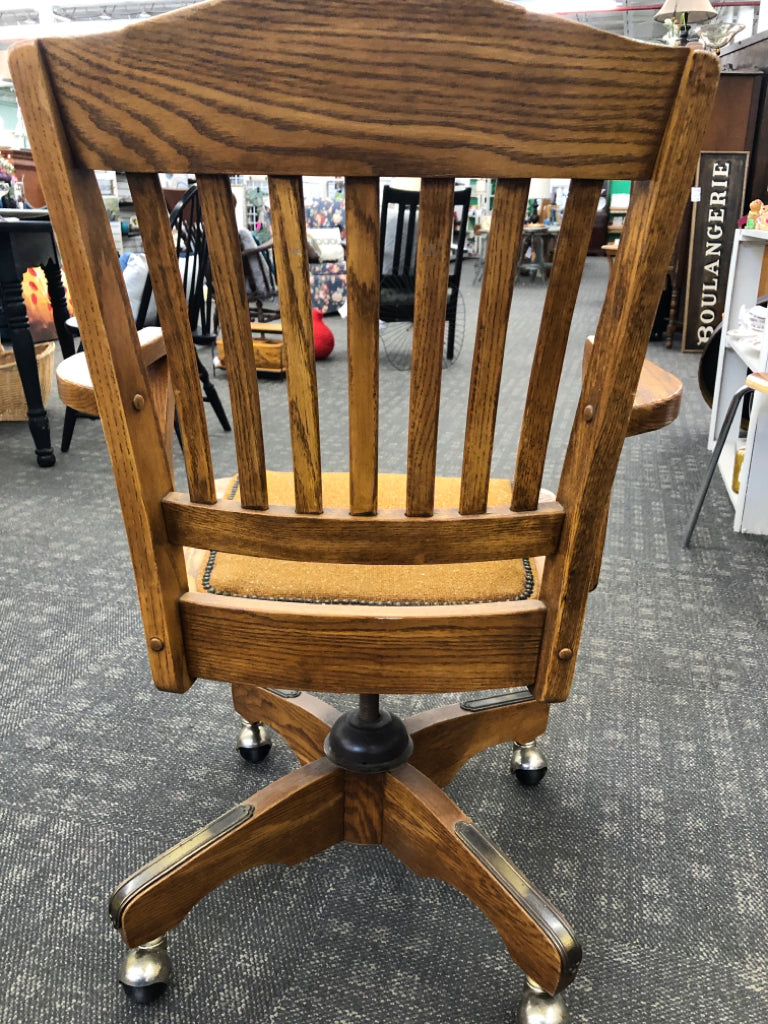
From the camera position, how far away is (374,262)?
1.96ft

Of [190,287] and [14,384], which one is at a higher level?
[190,287]

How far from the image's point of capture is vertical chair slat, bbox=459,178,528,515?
23.3 inches

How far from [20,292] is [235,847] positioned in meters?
2.23

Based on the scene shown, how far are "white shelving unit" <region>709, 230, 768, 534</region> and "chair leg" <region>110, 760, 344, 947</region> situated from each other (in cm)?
163

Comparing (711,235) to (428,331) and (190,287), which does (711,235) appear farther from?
(428,331)

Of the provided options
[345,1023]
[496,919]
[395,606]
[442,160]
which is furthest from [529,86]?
[345,1023]

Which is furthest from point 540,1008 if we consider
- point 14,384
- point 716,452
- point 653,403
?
point 14,384

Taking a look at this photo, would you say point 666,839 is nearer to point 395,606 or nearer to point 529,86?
point 395,606

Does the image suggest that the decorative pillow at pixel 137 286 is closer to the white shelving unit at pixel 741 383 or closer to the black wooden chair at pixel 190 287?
the black wooden chair at pixel 190 287

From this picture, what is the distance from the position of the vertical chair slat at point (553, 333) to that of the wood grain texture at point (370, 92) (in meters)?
0.03

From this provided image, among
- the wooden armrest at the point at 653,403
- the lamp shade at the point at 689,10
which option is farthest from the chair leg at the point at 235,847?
the lamp shade at the point at 689,10

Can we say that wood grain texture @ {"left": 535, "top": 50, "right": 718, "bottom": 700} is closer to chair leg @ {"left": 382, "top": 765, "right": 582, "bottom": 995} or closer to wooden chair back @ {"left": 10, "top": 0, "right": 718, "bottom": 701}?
wooden chair back @ {"left": 10, "top": 0, "right": 718, "bottom": 701}

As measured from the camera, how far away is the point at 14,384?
316 centimetres

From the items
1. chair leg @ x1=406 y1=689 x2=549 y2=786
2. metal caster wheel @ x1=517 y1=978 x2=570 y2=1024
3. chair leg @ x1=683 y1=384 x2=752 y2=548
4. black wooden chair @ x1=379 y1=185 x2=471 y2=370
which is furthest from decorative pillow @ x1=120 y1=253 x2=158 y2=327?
metal caster wheel @ x1=517 y1=978 x2=570 y2=1024
